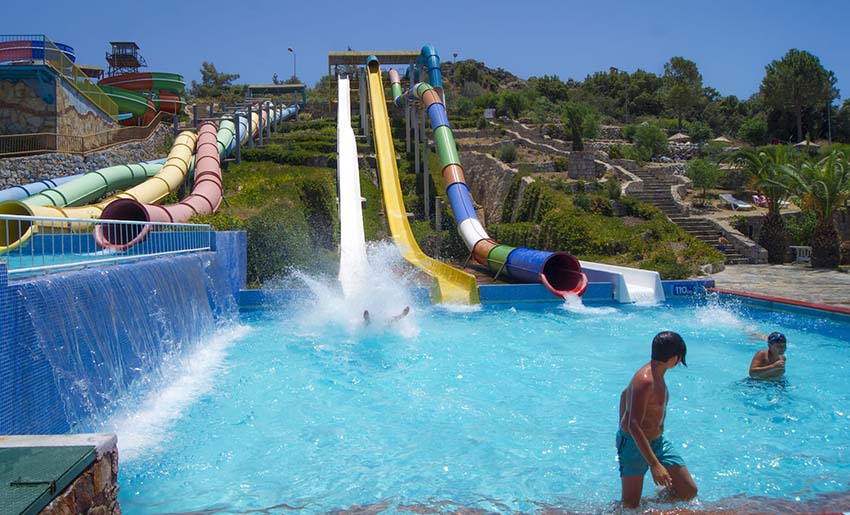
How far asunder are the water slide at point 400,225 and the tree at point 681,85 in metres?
25.3

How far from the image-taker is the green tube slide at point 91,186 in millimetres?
13297

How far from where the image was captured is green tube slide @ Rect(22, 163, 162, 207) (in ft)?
43.6

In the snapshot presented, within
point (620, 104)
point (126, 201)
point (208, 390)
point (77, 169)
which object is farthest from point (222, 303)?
point (620, 104)

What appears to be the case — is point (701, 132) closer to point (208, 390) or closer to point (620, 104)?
point (620, 104)

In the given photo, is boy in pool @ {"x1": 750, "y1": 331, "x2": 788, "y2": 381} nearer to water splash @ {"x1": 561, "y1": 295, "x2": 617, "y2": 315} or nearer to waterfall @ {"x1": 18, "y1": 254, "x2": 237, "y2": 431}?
water splash @ {"x1": 561, "y1": 295, "x2": 617, "y2": 315}

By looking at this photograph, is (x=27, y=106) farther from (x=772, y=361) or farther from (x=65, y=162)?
(x=772, y=361)

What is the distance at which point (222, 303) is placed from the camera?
32.0 ft

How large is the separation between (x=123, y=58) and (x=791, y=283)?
1340 inches

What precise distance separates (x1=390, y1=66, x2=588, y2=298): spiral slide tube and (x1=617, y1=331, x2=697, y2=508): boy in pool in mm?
7797

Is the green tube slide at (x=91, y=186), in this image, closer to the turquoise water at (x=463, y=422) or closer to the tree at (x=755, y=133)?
the turquoise water at (x=463, y=422)

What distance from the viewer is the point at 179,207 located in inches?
492

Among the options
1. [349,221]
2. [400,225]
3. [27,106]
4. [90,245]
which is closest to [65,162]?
[27,106]

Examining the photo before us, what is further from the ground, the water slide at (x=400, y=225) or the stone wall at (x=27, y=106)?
the stone wall at (x=27, y=106)

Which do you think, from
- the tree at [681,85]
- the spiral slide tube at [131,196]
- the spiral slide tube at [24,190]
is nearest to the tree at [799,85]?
the tree at [681,85]
